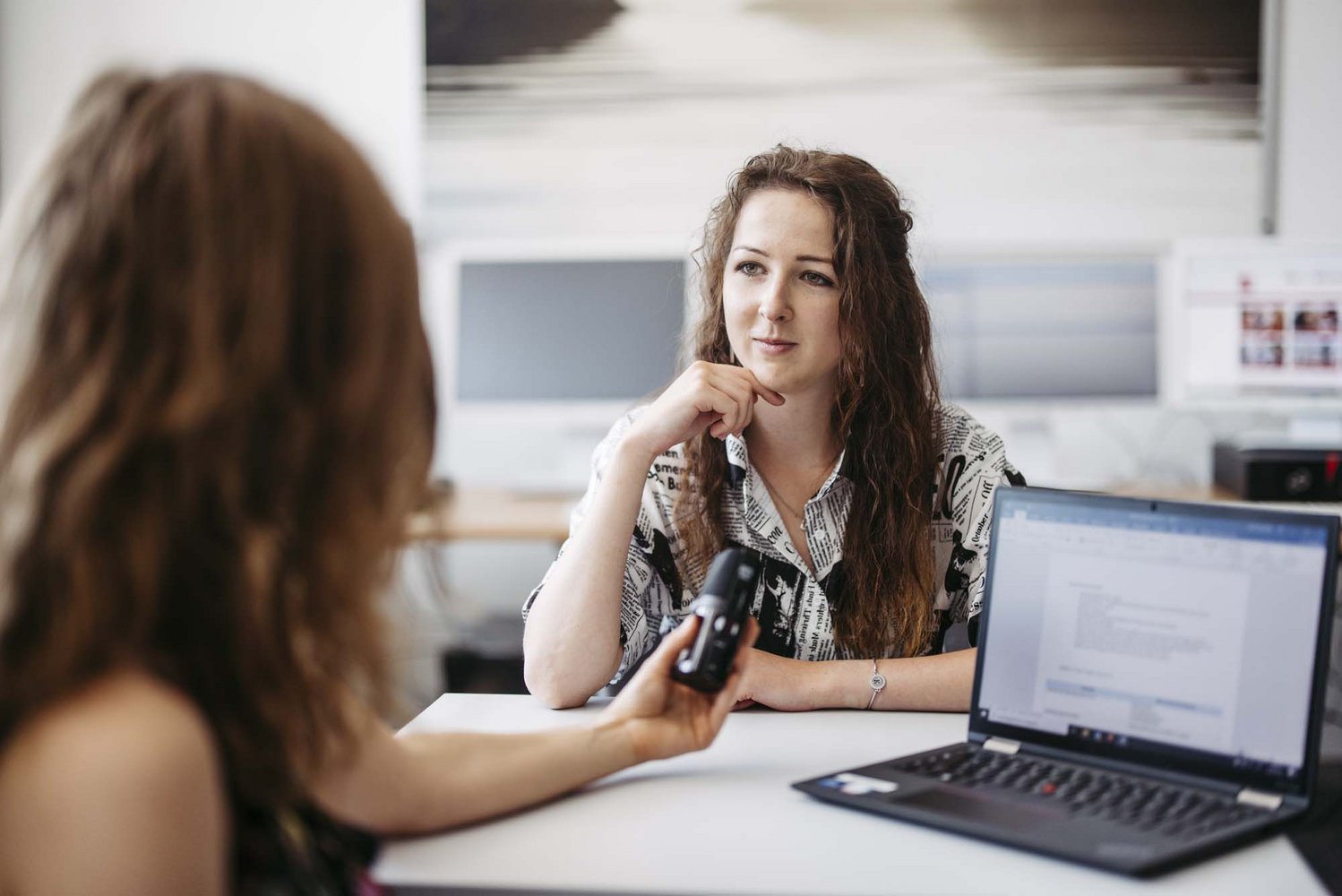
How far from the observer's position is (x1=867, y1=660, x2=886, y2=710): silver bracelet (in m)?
1.32

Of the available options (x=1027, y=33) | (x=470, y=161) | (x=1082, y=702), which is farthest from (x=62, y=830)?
(x=1027, y=33)

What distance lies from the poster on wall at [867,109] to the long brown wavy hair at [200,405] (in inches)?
98.5

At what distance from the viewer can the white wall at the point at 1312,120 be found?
2.99m

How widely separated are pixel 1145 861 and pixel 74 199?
30.8 inches

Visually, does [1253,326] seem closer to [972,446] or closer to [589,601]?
[972,446]

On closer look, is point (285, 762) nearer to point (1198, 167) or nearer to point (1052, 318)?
point (1052, 318)

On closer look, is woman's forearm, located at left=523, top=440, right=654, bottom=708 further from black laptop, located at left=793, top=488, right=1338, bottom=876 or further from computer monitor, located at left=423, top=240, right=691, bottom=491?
computer monitor, located at left=423, top=240, right=691, bottom=491

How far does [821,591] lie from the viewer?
155cm

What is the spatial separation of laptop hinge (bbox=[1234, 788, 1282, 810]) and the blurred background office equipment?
6.19 feet

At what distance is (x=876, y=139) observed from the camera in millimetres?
3148

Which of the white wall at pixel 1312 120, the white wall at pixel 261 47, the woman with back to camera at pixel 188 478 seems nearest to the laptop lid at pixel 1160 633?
the woman with back to camera at pixel 188 478

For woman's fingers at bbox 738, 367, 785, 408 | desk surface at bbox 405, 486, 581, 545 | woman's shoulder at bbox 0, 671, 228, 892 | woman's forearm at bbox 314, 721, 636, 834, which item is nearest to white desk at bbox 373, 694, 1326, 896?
woman's forearm at bbox 314, 721, 636, 834

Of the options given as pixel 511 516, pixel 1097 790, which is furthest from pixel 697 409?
pixel 511 516

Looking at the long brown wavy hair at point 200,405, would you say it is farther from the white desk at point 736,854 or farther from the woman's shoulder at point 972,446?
the woman's shoulder at point 972,446
